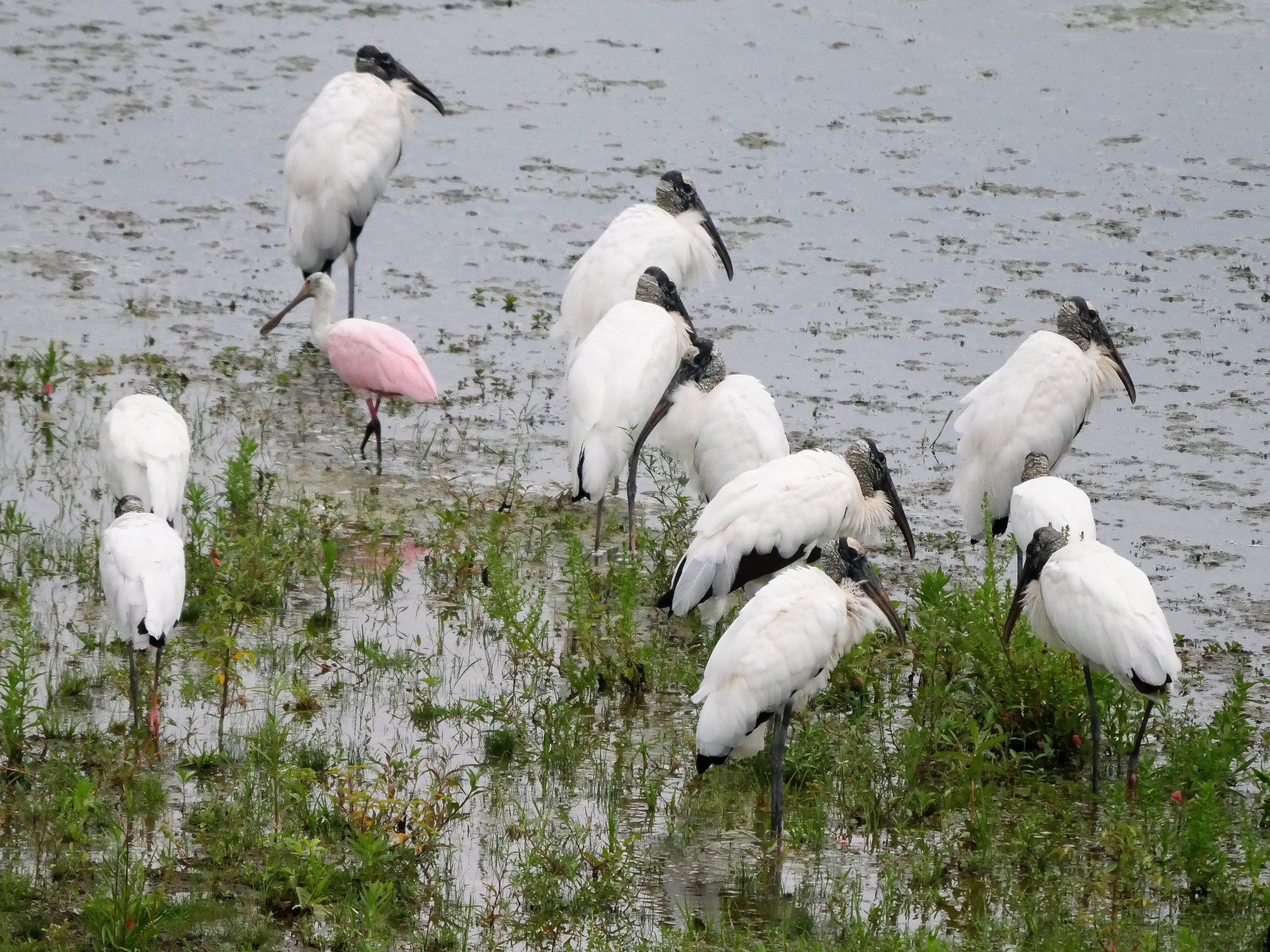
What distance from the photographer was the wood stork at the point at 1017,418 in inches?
310

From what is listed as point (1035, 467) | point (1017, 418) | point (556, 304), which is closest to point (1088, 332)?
point (1017, 418)

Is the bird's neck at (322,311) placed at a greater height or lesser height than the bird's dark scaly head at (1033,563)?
lesser

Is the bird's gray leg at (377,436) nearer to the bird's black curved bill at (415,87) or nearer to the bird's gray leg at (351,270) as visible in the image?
the bird's gray leg at (351,270)

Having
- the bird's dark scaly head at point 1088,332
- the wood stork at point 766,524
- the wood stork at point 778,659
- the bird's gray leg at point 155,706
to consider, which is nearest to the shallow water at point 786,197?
the bird's dark scaly head at point 1088,332

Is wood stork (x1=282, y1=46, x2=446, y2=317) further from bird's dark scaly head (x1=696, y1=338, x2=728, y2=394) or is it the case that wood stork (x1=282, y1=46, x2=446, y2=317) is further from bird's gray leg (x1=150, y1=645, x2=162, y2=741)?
bird's gray leg (x1=150, y1=645, x2=162, y2=741)

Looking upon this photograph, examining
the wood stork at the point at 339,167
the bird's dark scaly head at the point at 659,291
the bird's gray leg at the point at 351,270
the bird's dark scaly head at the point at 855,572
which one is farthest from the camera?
the wood stork at the point at 339,167

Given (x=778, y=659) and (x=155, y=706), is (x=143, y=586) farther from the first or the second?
(x=778, y=659)

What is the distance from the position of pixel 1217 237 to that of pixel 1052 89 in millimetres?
3601

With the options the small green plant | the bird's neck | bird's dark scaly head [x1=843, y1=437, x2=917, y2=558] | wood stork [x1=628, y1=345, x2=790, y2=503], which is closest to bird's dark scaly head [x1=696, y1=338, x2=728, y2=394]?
wood stork [x1=628, y1=345, x2=790, y2=503]

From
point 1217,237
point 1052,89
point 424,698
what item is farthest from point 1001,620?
point 1052,89

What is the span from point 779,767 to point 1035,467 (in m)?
2.40

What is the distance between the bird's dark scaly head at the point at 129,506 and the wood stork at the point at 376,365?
2298 mm

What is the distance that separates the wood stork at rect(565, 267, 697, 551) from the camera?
7793mm

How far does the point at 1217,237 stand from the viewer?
12852mm
